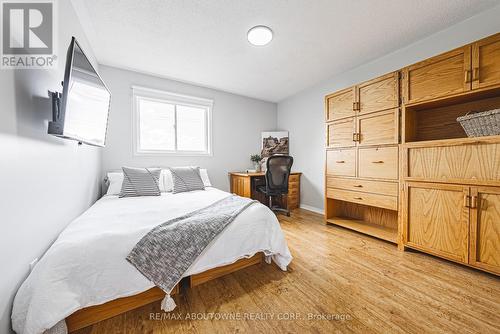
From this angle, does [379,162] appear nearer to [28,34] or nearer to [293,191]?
[293,191]

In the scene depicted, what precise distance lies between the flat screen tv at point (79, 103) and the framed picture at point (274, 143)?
3064 mm

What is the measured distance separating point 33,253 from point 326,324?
1816mm

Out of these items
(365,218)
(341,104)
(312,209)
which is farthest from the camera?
(312,209)

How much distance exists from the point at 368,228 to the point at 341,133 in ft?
4.51

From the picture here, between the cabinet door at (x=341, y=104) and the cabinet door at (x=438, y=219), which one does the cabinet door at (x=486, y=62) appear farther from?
the cabinet door at (x=341, y=104)

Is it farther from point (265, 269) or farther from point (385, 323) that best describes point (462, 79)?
point (265, 269)

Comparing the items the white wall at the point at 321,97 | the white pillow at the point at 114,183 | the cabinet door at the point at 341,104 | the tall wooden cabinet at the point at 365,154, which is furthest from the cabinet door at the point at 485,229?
the white pillow at the point at 114,183

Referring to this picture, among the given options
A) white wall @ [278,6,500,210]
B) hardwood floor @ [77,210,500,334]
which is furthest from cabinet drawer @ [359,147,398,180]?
white wall @ [278,6,500,210]

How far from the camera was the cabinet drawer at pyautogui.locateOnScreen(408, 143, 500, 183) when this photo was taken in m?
1.50

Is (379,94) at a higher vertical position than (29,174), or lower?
higher

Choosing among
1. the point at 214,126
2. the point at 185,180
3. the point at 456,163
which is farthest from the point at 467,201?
the point at 214,126

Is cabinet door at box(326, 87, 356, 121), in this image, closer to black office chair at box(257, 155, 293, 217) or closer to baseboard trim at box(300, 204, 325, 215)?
black office chair at box(257, 155, 293, 217)

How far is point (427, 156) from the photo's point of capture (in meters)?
1.85

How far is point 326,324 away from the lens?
112 centimetres
